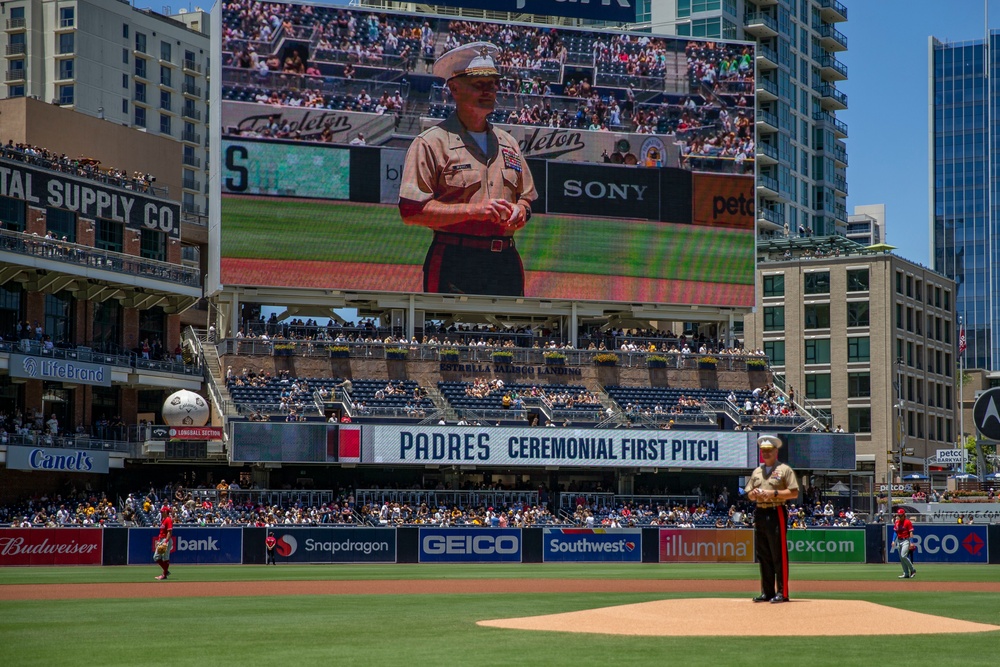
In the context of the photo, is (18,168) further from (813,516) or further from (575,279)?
(813,516)

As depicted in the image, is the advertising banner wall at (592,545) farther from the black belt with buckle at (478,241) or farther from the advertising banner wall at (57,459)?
the advertising banner wall at (57,459)

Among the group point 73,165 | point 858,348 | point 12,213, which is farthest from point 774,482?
point 858,348

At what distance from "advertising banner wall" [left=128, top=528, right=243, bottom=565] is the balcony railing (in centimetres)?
1524

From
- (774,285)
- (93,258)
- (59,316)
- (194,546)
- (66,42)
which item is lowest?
(194,546)

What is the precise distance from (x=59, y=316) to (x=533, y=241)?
833 inches

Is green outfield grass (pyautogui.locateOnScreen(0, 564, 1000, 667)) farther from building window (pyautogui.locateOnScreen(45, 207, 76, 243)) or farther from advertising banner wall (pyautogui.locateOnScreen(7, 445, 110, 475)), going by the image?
building window (pyautogui.locateOnScreen(45, 207, 76, 243))

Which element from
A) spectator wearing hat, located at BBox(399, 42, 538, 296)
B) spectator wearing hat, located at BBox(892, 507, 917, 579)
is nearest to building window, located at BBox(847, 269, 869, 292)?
spectator wearing hat, located at BBox(399, 42, 538, 296)

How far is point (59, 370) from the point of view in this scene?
52.0m

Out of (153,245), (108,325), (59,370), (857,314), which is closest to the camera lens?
(59,370)

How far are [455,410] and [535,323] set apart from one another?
9.91 m

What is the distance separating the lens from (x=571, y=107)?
62.2m

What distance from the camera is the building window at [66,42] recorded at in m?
93.4

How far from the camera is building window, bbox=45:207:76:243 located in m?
54.2

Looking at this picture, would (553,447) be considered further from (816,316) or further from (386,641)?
(386,641)
